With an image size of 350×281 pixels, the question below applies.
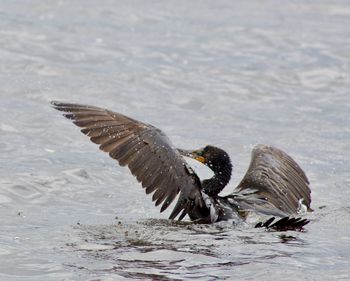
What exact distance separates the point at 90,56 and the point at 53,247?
405 inches

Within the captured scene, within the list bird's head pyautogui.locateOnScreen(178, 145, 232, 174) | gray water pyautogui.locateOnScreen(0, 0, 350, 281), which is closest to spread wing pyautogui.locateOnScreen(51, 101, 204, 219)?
gray water pyautogui.locateOnScreen(0, 0, 350, 281)

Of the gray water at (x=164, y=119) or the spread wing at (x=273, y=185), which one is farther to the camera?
the spread wing at (x=273, y=185)

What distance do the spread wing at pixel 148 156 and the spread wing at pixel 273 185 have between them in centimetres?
72

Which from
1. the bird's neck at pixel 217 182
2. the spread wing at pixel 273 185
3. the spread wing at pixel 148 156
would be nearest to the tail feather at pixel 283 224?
the spread wing at pixel 273 185

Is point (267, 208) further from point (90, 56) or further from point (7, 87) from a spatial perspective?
point (90, 56)

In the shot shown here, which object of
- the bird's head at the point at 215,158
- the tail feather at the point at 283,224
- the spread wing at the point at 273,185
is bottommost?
the tail feather at the point at 283,224

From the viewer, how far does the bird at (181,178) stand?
364 inches

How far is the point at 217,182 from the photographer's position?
9930 millimetres

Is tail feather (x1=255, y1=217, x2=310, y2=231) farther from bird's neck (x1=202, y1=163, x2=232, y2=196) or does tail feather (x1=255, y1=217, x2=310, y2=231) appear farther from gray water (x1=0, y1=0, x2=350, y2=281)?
bird's neck (x1=202, y1=163, x2=232, y2=196)

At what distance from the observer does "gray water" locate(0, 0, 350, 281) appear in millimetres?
8352

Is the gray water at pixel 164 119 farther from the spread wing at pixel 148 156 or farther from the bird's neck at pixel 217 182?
the bird's neck at pixel 217 182

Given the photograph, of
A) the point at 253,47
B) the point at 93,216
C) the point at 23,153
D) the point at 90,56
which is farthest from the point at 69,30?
the point at 93,216

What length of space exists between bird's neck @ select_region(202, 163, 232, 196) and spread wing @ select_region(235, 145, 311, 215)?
0.65 feet

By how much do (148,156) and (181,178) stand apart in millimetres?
371
